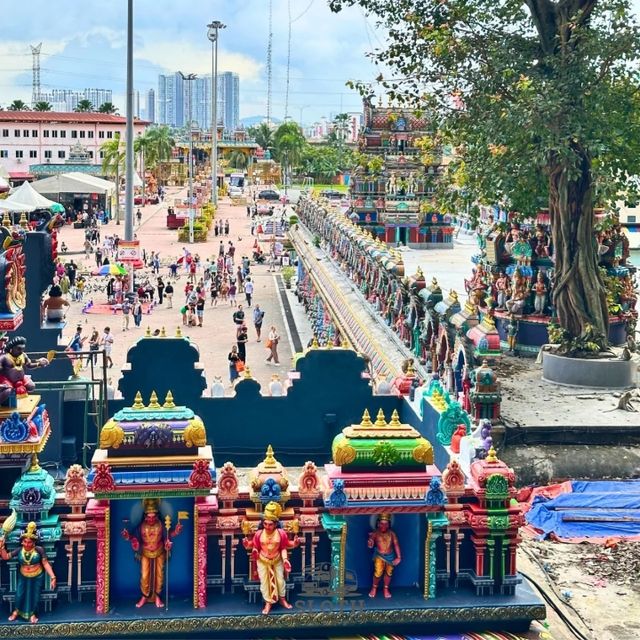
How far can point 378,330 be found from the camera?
887 inches

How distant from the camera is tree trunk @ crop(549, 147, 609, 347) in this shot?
21.0 metres

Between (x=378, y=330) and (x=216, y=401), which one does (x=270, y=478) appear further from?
(x=378, y=330)

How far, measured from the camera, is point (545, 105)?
18.7m

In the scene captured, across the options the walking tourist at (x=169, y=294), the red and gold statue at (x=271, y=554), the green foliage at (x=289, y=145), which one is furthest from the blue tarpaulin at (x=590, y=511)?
the green foliage at (x=289, y=145)

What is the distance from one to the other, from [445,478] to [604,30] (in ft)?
41.3

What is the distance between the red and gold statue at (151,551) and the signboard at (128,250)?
28.6m

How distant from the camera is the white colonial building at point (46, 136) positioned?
11219cm

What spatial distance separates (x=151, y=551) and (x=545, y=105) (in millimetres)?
12148

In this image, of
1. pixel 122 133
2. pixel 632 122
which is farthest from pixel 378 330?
pixel 122 133

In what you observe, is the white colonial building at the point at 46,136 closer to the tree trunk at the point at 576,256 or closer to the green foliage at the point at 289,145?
the green foliage at the point at 289,145

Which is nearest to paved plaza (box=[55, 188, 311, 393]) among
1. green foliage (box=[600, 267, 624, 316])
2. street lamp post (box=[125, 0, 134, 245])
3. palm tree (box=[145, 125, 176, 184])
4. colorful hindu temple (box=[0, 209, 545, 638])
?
street lamp post (box=[125, 0, 134, 245])

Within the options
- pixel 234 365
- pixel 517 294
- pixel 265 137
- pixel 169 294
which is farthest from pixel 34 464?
pixel 265 137

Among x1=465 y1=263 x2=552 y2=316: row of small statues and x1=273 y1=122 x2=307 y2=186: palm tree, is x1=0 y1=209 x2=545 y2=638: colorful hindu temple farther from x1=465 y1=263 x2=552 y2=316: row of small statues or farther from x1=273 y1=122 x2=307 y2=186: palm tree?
x1=273 y1=122 x2=307 y2=186: palm tree

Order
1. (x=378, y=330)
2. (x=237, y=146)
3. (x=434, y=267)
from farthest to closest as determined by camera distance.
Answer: (x=237, y=146) < (x=434, y=267) < (x=378, y=330)
